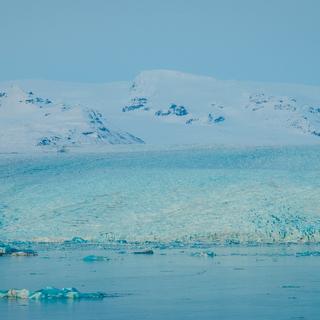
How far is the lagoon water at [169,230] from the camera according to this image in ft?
46.9

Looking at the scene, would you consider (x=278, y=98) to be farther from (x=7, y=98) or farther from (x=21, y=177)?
(x=21, y=177)

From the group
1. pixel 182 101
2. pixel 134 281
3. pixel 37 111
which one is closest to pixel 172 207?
pixel 134 281

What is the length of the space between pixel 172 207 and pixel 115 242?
1.82m

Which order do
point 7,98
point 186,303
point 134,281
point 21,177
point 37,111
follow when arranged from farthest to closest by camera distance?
point 7,98
point 37,111
point 21,177
point 134,281
point 186,303

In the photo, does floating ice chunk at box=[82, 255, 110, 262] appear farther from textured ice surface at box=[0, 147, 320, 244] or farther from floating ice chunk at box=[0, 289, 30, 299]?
floating ice chunk at box=[0, 289, 30, 299]

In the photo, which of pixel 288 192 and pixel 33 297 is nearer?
pixel 33 297

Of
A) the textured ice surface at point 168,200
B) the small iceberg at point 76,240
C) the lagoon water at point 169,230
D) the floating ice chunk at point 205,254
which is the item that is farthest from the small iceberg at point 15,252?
the floating ice chunk at point 205,254

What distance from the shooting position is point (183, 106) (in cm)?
6806

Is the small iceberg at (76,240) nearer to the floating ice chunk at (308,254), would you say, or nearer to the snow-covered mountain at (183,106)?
the floating ice chunk at (308,254)

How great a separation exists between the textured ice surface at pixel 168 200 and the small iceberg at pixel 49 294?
7.41m

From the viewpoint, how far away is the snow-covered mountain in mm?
59094

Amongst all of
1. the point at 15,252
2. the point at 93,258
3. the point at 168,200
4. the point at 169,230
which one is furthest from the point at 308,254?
the point at 15,252

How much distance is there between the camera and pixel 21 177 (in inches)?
1067

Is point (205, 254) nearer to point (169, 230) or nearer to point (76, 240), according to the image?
point (169, 230)
